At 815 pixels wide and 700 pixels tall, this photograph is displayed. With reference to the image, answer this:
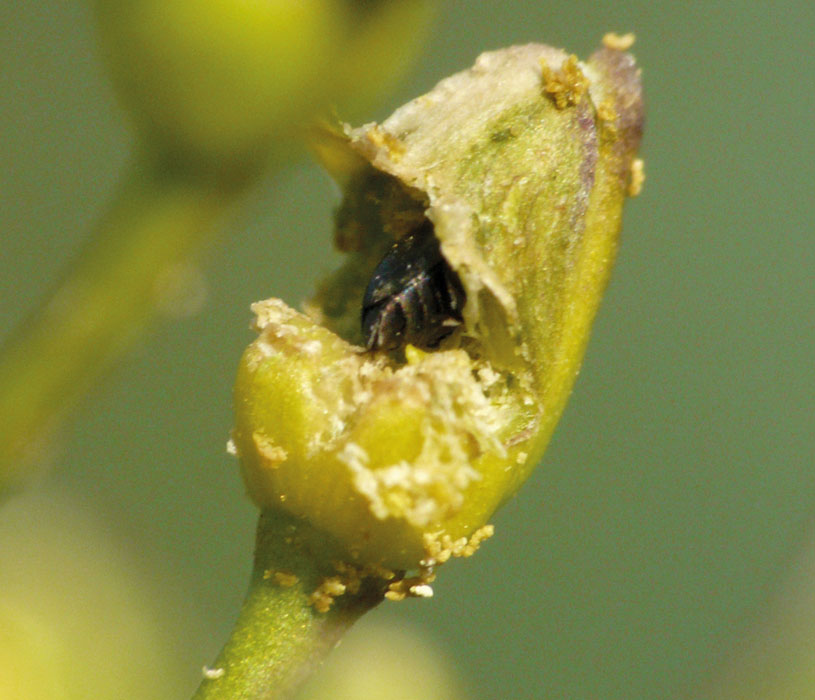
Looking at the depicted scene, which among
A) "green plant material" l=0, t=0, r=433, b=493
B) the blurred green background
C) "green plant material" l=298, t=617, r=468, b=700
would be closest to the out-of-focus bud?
"green plant material" l=0, t=0, r=433, b=493

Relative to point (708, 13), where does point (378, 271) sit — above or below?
below

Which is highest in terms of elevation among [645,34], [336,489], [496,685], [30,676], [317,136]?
[645,34]

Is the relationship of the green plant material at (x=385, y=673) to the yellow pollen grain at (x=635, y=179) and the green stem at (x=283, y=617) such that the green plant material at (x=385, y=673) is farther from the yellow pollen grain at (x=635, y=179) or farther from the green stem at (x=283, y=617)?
the yellow pollen grain at (x=635, y=179)

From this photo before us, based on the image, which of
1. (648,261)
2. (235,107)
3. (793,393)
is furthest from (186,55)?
(793,393)

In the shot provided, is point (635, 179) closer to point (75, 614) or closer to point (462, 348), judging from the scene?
point (462, 348)

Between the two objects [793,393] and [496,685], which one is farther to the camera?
[793,393]

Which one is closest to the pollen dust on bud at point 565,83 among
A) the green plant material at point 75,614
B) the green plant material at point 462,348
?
the green plant material at point 462,348

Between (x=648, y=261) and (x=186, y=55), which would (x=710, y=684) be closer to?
(x=186, y=55)
